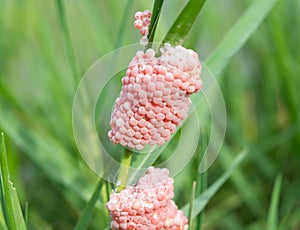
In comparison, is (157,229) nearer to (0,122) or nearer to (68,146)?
(0,122)

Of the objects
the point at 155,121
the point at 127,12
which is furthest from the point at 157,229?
the point at 127,12

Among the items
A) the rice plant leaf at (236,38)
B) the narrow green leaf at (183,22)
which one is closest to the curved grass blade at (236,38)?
the rice plant leaf at (236,38)

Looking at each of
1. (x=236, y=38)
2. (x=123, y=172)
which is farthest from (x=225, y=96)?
(x=123, y=172)

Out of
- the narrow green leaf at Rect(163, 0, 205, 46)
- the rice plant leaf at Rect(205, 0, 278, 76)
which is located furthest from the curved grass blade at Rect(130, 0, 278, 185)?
the narrow green leaf at Rect(163, 0, 205, 46)

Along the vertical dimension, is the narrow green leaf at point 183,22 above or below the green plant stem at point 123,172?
above

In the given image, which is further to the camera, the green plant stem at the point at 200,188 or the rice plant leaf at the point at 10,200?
the green plant stem at the point at 200,188

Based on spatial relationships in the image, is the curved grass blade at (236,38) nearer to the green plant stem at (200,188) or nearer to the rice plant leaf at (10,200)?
the green plant stem at (200,188)
